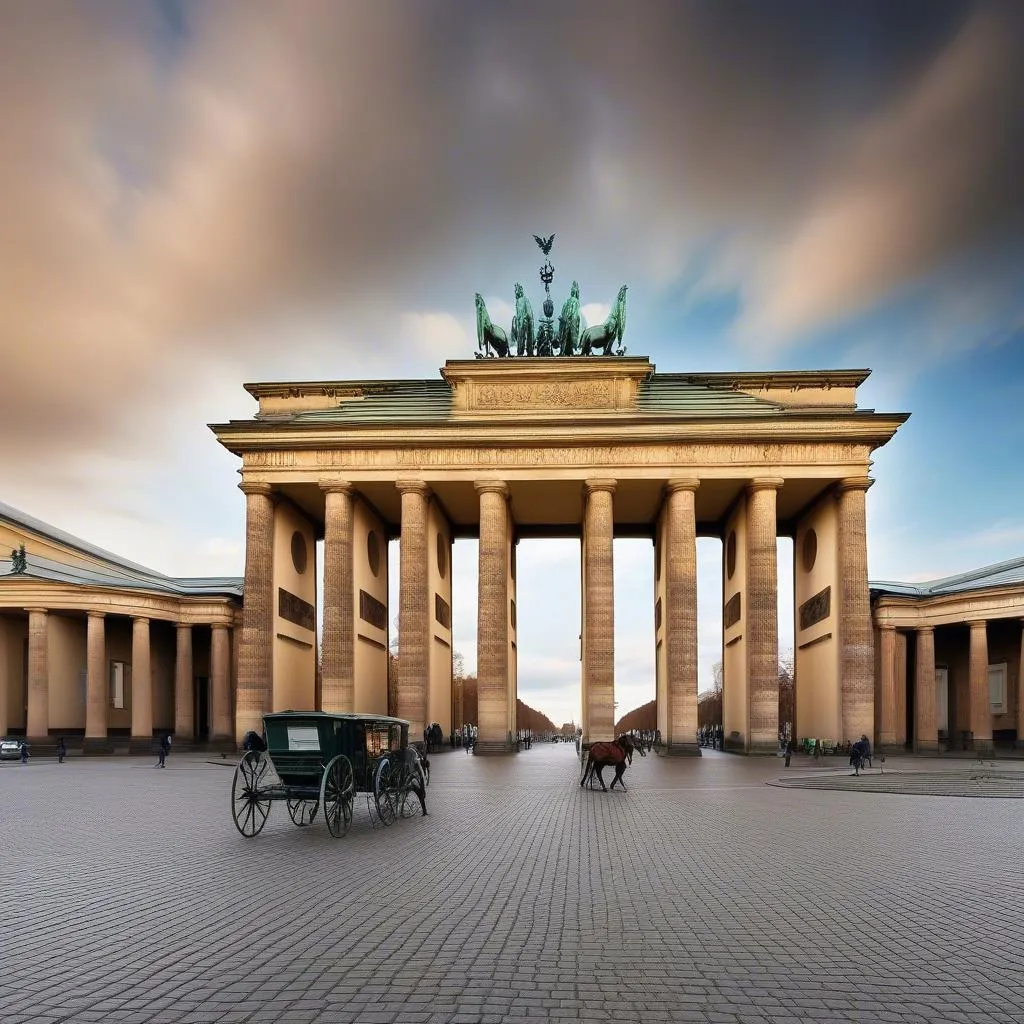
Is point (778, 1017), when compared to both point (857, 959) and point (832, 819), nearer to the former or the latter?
point (857, 959)

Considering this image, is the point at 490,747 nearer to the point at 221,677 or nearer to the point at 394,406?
the point at 221,677

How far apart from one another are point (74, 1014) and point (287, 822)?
11.4m

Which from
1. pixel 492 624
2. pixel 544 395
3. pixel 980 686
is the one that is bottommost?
pixel 980 686

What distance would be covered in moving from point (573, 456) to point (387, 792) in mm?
30502

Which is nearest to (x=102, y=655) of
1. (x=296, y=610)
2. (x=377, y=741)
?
(x=296, y=610)

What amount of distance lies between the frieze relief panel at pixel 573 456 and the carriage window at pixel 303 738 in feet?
104

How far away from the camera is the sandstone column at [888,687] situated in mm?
47094

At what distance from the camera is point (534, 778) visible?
29.1 metres

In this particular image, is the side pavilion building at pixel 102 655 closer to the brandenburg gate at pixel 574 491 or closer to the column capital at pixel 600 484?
the brandenburg gate at pixel 574 491

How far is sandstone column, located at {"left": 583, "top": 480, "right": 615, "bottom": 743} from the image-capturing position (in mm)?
44812

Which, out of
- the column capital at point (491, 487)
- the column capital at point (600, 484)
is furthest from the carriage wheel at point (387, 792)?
the column capital at point (600, 484)

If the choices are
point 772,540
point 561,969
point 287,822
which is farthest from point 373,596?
point 561,969

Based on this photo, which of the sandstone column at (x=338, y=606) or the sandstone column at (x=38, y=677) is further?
the sandstone column at (x=38, y=677)

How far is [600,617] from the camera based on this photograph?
1781 inches
